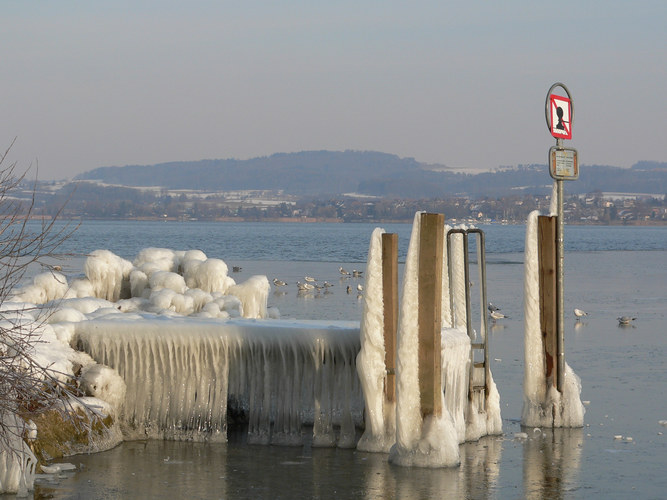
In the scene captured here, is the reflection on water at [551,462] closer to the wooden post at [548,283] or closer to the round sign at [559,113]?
the wooden post at [548,283]

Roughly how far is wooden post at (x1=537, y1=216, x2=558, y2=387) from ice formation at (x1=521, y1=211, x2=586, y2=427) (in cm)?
8

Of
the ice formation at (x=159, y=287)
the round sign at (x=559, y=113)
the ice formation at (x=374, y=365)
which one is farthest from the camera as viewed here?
the ice formation at (x=159, y=287)

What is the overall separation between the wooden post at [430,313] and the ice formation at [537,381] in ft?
9.73

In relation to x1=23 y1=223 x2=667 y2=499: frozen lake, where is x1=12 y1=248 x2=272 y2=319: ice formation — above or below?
above

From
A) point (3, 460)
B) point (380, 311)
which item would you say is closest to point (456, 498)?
point (380, 311)

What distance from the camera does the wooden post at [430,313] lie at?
13.3 m

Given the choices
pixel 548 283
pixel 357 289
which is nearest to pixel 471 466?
pixel 548 283


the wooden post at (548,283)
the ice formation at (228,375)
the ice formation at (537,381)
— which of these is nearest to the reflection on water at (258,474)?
the ice formation at (228,375)

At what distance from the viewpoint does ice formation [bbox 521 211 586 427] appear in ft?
52.4

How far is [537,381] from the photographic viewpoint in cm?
1602

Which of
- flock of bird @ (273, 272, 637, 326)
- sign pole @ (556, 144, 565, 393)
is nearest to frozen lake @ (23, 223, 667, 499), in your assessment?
sign pole @ (556, 144, 565, 393)

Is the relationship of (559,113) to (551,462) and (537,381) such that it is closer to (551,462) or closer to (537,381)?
(537,381)

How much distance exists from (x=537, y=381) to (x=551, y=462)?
2.10 meters

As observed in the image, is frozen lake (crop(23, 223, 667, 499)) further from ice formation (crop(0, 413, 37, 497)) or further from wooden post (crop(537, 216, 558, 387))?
wooden post (crop(537, 216, 558, 387))
